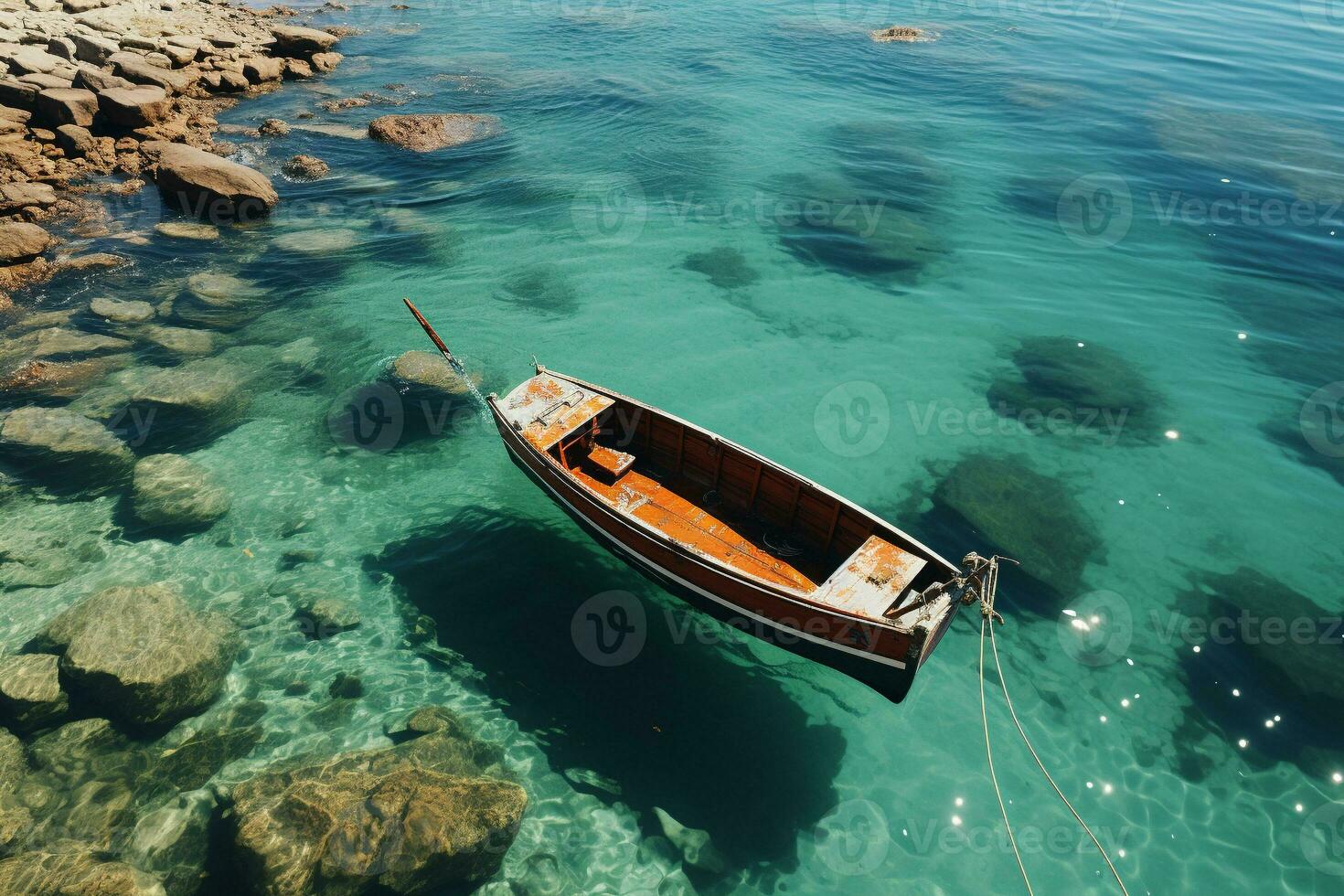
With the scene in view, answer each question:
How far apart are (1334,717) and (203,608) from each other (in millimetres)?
25171

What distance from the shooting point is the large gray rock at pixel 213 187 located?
30.5 meters

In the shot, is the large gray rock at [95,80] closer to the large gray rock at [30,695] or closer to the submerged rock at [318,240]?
the submerged rock at [318,240]

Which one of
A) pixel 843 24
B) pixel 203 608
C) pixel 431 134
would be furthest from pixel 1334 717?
pixel 843 24

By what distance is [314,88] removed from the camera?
46344 millimetres

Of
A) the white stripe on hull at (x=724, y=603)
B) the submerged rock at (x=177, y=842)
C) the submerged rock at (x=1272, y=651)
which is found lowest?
the submerged rock at (x=177, y=842)

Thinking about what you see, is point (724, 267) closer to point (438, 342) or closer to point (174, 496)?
point (438, 342)

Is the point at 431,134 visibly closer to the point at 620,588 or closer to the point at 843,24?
the point at 620,588

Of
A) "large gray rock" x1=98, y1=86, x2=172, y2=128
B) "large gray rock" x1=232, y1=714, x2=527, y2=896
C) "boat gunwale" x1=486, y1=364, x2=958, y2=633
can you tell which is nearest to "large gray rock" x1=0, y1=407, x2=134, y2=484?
"boat gunwale" x1=486, y1=364, x2=958, y2=633

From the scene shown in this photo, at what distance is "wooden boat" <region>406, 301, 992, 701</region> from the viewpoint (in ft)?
40.3

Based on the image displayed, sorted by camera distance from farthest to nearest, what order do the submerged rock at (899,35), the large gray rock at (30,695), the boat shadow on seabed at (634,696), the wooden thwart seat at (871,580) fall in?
the submerged rock at (899,35), the large gray rock at (30,695), the boat shadow on seabed at (634,696), the wooden thwart seat at (871,580)

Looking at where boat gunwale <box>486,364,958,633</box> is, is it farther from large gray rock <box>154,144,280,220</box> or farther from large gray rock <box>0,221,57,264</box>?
large gray rock <box>0,221,57,264</box>

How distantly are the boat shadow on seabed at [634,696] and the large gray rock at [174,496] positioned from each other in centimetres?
508

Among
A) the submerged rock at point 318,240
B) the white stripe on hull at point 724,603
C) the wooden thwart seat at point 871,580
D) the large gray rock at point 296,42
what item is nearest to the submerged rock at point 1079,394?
the wooden thwart seat at point 871,580

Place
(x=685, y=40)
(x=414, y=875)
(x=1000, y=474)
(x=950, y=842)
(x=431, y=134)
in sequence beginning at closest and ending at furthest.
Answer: (x=414, y=875) → (x=950, y=842) → (x=1000, y=474) → (x=431, y=134) → (x=685, y=40)
